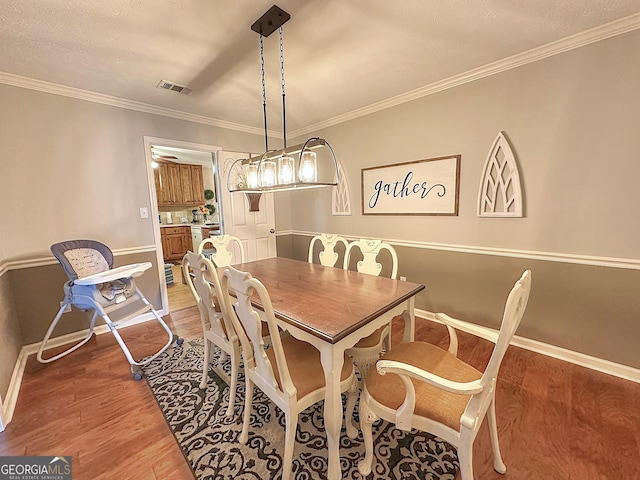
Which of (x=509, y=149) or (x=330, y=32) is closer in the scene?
(x=330, y=32)

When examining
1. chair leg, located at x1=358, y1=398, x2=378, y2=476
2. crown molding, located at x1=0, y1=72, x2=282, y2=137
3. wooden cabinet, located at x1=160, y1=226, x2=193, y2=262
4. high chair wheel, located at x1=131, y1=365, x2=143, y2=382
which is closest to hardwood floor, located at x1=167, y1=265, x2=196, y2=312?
high chair wheel, located at x1=131, y1=365, x2=143, y2=382

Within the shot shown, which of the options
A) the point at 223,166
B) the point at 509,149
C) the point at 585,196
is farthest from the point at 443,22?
the point at 223,166

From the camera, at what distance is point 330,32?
1.76m

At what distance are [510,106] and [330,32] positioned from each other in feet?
5.27

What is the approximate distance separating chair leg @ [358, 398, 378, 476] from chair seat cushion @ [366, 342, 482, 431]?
3.3 inches

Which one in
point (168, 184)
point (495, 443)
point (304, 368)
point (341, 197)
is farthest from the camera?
point (168, 184)

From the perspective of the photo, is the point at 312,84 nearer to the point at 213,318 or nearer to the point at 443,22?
the point at 443,22

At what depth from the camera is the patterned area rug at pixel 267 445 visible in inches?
51.0

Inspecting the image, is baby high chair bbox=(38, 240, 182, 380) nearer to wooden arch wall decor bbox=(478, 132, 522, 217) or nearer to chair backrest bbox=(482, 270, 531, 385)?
chair backrest bbox=(482, 270, 531, 385)

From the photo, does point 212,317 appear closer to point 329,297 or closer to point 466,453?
point 329,297

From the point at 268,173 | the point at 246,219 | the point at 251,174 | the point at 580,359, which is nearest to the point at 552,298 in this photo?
the point at 580,359

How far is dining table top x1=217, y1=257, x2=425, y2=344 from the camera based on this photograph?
125cm

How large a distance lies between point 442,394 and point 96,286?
2.52 m

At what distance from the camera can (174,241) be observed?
19.8 feet
